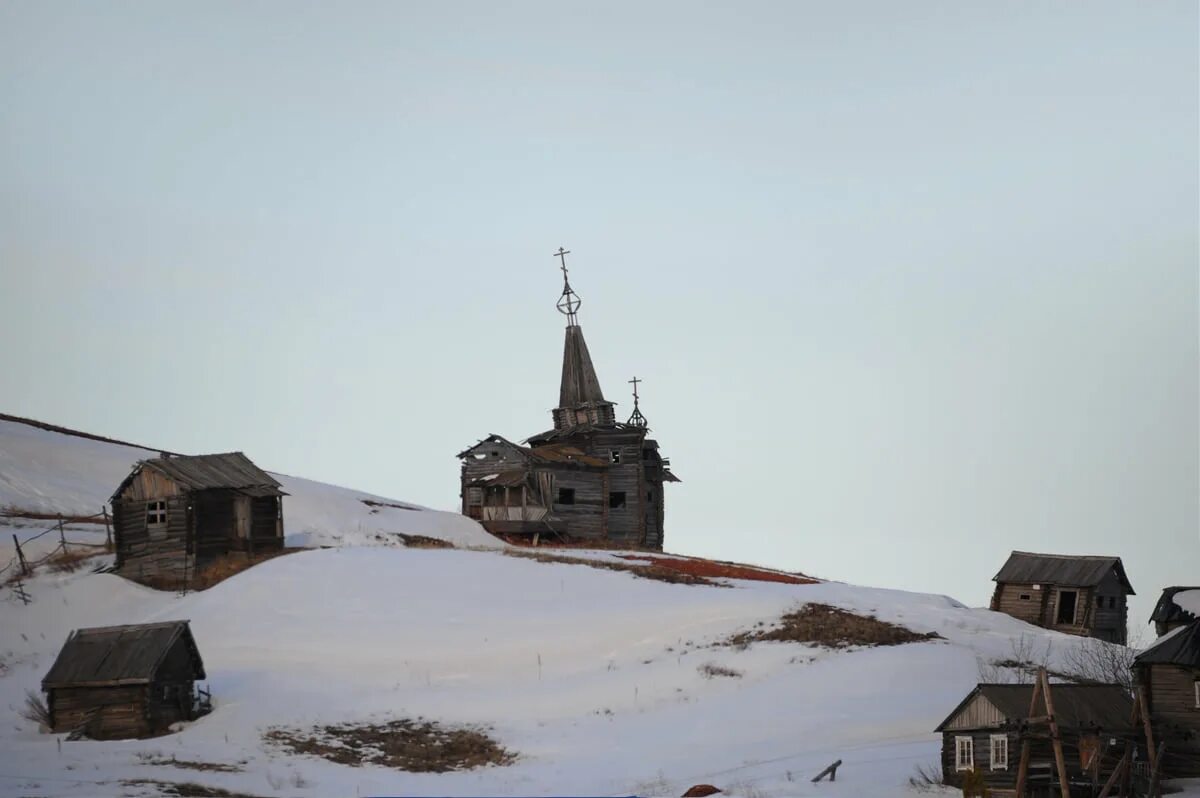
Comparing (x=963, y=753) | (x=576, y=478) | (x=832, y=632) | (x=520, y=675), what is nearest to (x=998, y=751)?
(x=963, y=753)

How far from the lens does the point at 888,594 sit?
5434cm

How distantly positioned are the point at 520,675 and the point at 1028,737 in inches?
686

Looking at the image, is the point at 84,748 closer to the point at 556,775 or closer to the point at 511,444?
the point at 556,775

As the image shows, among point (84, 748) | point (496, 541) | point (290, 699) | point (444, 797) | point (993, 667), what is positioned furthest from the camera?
point (496, 541)

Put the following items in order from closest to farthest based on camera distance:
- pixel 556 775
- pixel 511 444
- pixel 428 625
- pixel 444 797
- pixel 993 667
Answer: pixel 444 797
pixel 556 775
pixel 993 667
pixel 428 625
pixel 511 444

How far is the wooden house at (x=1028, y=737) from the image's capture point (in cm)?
2912

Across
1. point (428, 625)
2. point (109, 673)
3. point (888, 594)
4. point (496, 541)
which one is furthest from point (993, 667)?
point (496, 541)

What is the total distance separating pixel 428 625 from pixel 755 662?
36.8 feet

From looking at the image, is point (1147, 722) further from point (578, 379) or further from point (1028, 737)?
point (578, 379)

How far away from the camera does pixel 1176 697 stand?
3059 centimetres

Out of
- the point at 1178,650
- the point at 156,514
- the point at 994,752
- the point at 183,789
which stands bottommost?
the point at 183,789

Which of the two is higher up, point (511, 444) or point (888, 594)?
point (511, 444)

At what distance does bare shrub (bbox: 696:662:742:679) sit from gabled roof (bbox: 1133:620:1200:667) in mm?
12785

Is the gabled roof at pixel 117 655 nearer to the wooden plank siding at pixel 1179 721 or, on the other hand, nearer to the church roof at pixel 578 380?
the wooden plank siding at pixel 1179 721
